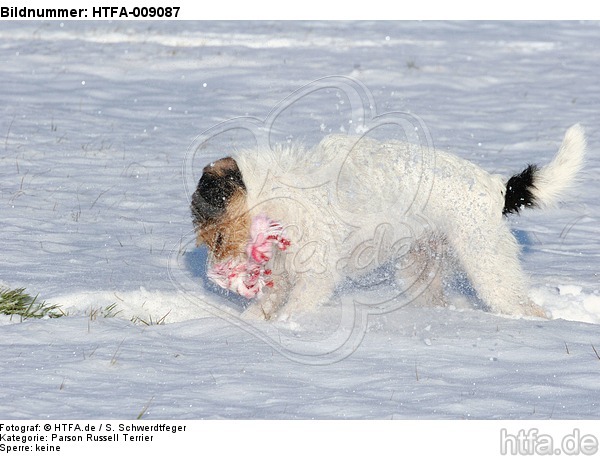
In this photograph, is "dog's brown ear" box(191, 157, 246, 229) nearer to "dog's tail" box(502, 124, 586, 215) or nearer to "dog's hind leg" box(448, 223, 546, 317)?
"dog's hind leg" box(448, 223, 546, 317)

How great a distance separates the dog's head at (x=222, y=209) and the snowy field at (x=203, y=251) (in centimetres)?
44

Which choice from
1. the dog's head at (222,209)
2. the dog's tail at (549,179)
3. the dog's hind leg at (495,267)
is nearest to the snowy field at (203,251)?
the dog's hind leg at (495,267)

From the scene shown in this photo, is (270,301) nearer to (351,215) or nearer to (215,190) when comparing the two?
(351,215)

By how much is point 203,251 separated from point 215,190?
5.69 feet

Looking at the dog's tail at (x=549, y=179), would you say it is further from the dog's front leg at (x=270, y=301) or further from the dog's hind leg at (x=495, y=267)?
the dog's front leg at (x=270, y=301)

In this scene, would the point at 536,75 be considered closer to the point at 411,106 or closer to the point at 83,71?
the point at 411,106

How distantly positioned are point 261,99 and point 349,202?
21.3 feet

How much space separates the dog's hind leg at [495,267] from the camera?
5.18 metres

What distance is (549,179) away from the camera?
5.39 m

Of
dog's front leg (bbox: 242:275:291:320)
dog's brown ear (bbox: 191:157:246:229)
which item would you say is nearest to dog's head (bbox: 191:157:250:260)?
dog's brown ear (bbox: 191:157:246:229)

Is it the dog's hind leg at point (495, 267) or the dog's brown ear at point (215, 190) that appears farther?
the dog's hind leg at point (495, 267)

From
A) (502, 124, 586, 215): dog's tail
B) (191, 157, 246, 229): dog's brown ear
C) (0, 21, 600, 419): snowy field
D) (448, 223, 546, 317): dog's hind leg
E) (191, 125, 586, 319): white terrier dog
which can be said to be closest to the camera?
(0, 21, 600, 419): snowy field

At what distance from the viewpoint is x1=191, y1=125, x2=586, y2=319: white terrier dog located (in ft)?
16.2
